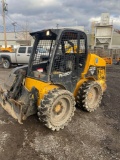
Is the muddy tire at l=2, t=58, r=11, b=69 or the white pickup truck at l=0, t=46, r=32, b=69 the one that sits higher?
the white pickup truck at l=0, t=46, r=32, b=69

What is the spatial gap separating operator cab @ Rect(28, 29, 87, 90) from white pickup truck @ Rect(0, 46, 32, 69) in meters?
9.25

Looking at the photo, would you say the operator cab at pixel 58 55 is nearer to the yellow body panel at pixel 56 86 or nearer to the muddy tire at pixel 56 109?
the yellow body panel at pixel 56 86

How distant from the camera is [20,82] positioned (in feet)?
14.3

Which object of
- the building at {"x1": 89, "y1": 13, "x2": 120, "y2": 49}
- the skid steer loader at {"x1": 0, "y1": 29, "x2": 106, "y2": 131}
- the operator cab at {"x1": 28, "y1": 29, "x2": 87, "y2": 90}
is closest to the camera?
the skid steer loader at {"x1": 0, "y1": 29, "x2": 106, "y2": 131}

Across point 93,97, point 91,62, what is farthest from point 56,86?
point 93,97

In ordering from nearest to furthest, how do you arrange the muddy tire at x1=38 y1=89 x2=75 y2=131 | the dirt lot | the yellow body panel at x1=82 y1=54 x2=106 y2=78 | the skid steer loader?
1. the dirt lot
2. the muddy tire at x1=38 y1=89 x2=75 y2=131
3. the skid steer loader
4. the yellow body panel at x1=82 y1=54 x2=106 y2=78

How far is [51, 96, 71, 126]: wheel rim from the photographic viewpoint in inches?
161

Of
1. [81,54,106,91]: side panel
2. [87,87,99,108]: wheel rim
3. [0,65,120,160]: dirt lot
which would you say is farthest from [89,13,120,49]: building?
[0,65,120,160]: dirt lot

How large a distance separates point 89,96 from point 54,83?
5.03 feet

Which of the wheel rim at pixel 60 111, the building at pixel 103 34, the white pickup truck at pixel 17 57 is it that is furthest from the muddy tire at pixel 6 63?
the building at pixel 103 34

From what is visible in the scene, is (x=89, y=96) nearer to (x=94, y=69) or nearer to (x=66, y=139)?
(x=94, y=69)

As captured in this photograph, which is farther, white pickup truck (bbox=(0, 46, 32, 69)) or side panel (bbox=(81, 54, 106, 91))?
white pickup truck (bbox=(0, 46, 32, 69))

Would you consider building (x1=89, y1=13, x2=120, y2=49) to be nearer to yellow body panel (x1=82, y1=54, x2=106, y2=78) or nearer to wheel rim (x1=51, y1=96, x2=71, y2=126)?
yellow body panel (x1=82, y1=54, x2=106, y2=78)

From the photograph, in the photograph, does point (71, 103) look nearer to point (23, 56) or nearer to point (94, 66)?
point (94, 66)
